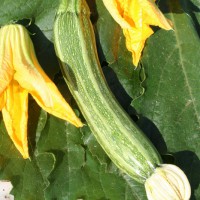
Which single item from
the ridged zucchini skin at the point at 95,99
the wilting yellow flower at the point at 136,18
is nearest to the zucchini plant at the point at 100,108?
the ridged zucchini skin at the point at 95,99

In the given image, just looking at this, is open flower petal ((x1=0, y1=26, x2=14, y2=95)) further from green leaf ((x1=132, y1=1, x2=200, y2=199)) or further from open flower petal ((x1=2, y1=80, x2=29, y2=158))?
green leaf ((x1=132, y1=1, x2=200, y2=199))

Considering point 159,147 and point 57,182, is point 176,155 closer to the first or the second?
point 159,147

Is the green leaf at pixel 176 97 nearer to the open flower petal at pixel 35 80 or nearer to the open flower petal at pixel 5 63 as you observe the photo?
the open flower petal at pixel 35 80

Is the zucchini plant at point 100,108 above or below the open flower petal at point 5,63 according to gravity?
below

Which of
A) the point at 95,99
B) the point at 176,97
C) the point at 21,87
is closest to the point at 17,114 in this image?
the point at 21,87

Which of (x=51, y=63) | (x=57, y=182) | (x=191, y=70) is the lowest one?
(x=57, y=182)

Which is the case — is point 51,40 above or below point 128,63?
above

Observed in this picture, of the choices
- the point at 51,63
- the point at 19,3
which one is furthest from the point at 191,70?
the point at 19,3
